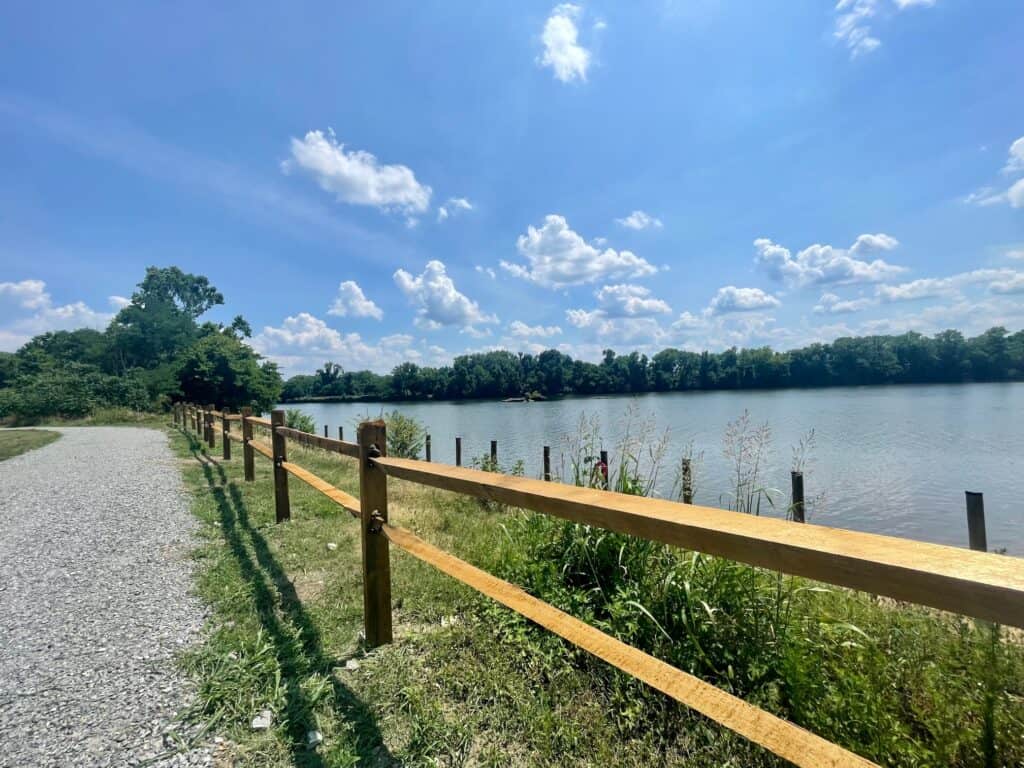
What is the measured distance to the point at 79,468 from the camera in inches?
374

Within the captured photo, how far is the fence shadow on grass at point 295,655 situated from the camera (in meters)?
2.08

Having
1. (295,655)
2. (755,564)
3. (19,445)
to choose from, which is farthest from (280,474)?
(19,445)

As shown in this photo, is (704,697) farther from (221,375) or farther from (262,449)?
(221,375)

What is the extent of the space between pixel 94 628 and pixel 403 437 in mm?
14302

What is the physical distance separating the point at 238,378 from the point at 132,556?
34775mm

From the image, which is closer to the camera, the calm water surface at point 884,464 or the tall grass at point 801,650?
the tall grass at point 801,650

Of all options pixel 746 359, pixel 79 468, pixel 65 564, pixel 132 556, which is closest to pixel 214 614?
pixel 132 556

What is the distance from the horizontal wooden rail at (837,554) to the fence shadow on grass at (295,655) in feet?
4.96

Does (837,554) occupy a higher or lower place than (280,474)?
higher

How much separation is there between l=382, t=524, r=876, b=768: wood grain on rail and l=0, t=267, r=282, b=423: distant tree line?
3583 cm

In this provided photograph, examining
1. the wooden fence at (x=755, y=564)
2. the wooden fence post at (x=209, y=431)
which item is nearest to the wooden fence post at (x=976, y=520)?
the wooden fence at (x=755, y=564)

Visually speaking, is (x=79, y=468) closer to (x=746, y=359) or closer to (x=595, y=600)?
(x=595, y=600)

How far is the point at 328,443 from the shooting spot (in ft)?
12.7

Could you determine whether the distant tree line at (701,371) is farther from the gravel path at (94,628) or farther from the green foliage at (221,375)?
the gravel path at (94,628)
